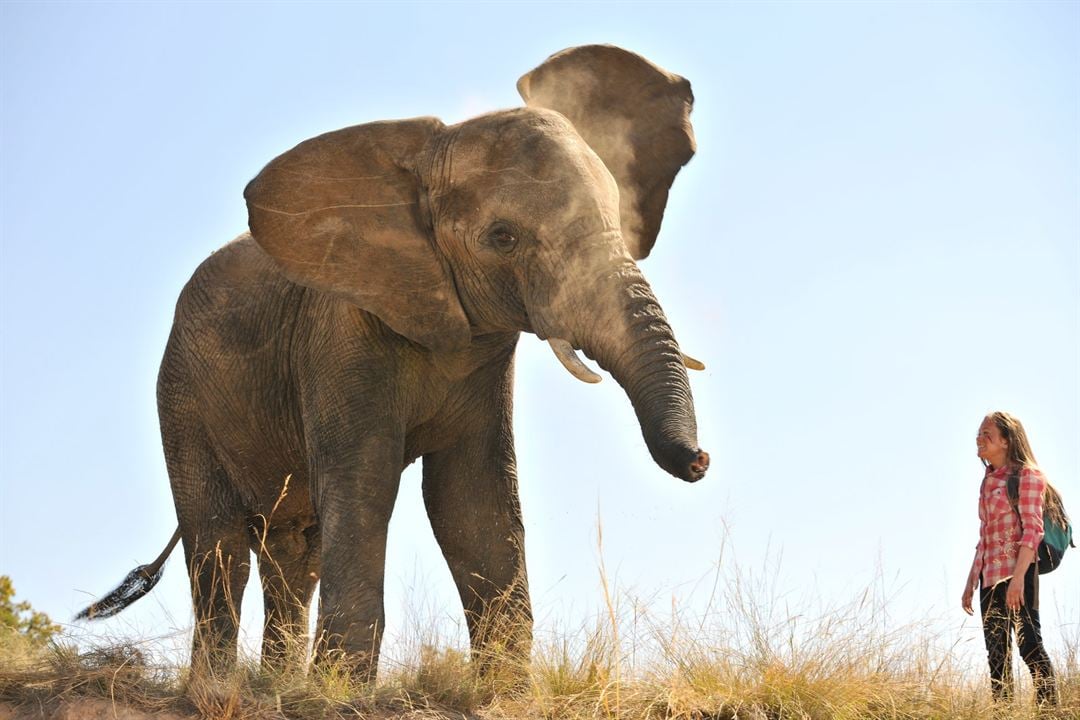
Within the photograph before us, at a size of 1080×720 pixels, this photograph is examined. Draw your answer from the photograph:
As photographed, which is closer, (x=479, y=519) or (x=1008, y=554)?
(x=1008, y=554)

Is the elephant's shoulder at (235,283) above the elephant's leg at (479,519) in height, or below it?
above

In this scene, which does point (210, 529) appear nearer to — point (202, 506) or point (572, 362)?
point (202, 506)

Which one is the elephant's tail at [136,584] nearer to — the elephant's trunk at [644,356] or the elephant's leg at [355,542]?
the elephant's leg at [355,542]

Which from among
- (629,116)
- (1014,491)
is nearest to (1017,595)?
(1014,491)

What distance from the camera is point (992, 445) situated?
29.2 feet

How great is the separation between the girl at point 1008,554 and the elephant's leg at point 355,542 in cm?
332

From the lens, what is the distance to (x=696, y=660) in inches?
330

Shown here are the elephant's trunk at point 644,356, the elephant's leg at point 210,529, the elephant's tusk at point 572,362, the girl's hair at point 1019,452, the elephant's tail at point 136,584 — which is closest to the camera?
the elephant's trunk at point 644,356

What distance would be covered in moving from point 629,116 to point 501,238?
1934mm

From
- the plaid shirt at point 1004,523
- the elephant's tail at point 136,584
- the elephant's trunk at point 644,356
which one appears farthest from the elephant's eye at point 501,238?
the elephant's tail at point 136,584

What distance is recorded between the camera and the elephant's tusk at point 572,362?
825cm

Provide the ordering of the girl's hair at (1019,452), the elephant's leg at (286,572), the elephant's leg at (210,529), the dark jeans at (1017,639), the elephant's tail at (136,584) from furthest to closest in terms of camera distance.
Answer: the elephant's tail at (136,584) → the elephant's leg at (286,572) → the elephant's leg at (210,529) → the girl's hair at (1019,452) → the dark jeans at (1017,639)

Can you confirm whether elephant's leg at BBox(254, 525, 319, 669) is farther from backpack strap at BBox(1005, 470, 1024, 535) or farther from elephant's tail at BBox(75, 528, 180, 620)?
backpack strap at BBox(1005, 470, 1024, 535)

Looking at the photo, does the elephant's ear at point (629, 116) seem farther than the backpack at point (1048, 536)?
Yes
